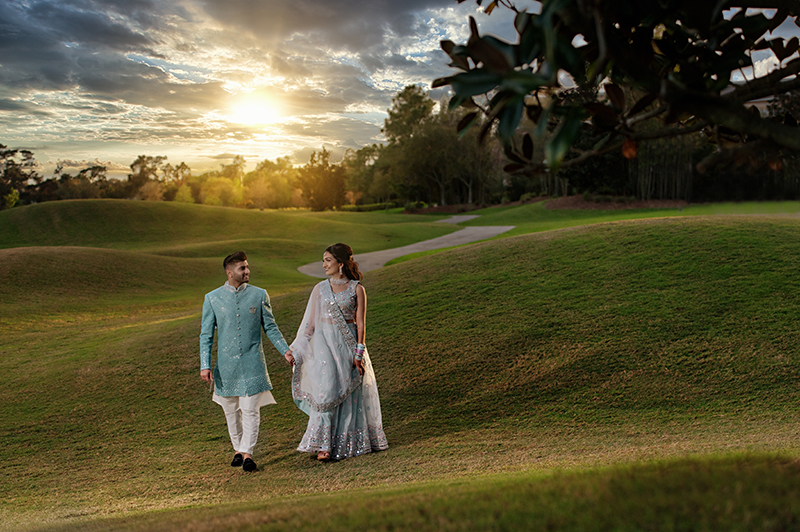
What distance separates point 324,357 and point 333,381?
0.26 m

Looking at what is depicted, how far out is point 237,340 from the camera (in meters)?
5.27

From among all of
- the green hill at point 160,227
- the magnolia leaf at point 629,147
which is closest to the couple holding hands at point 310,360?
the magnolia leaf at point 629,147

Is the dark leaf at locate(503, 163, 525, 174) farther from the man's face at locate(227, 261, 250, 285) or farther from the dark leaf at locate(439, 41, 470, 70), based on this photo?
the man's face at locate(227, 261, 250, 285)

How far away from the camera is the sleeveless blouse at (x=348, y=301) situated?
17.7ft

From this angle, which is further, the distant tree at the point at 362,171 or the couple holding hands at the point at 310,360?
the distant tree at the point at 362,171

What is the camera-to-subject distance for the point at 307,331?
550 cm

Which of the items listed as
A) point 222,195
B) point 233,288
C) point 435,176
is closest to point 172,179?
point 222,195

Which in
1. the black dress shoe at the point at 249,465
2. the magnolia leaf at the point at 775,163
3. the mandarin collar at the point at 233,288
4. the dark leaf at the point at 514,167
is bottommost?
the black dress shoe at the point at 249,465

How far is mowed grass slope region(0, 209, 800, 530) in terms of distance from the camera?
97.4 inches

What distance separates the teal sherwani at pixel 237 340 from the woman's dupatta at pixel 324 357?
1.00 feet

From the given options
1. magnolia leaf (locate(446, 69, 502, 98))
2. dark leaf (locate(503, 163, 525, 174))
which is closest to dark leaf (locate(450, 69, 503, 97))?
magnolia leaf (locate(446, 69, 502, 98))

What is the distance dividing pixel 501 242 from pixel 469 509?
11853 mm

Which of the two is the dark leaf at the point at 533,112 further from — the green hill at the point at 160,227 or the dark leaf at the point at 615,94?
the green hill at the point at 160,227

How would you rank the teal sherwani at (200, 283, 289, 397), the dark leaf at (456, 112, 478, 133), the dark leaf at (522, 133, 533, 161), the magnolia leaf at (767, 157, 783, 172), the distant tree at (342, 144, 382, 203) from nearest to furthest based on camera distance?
the dark leaf at (522, 133, 533, 161), the dark leaf at (456, 112, 478, 133), the magnolia leaf at (767, 157, 783, 172), the teal sherwani at (200, 283, 289, 397), the distant tree at (342, 144, 382, 203)
